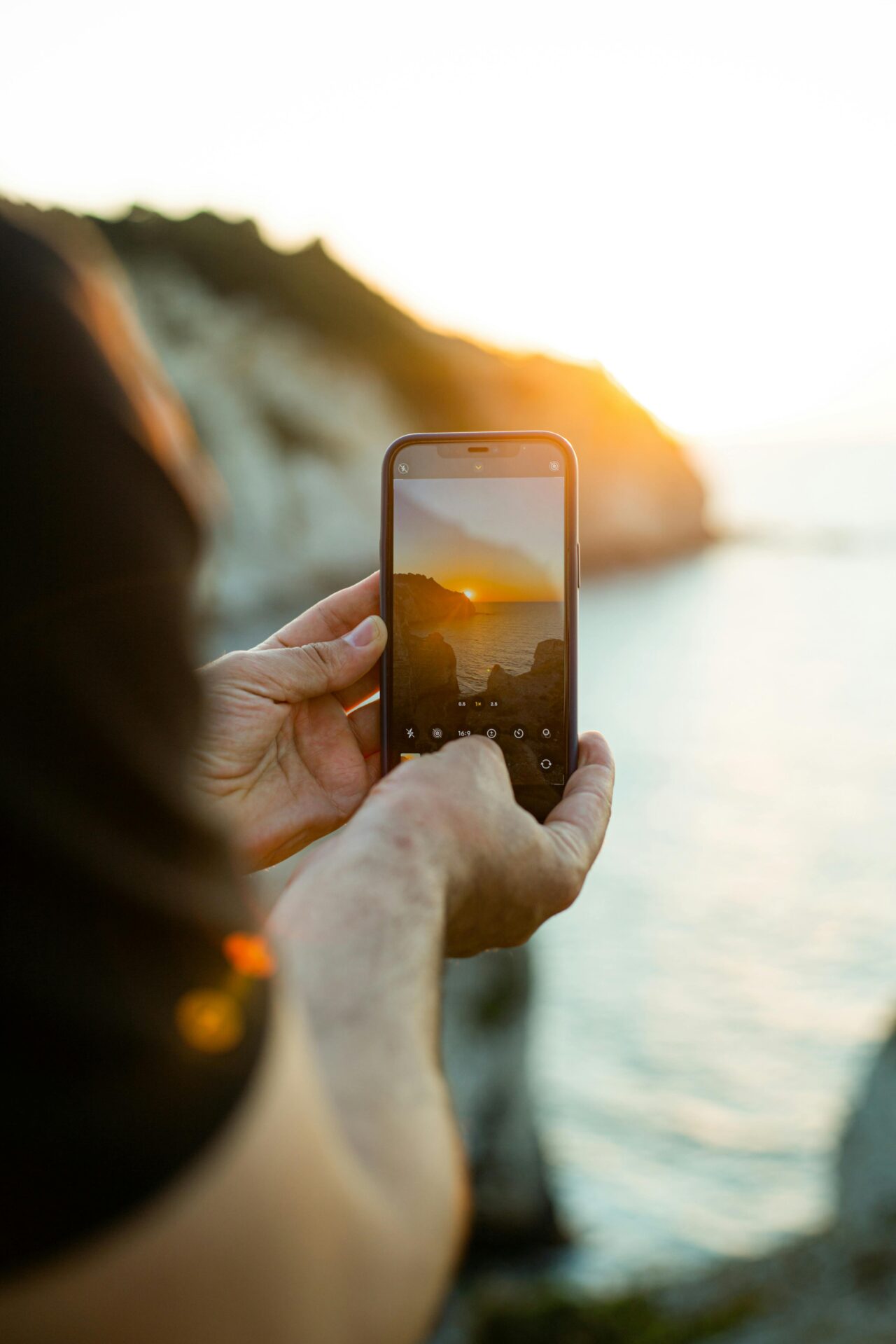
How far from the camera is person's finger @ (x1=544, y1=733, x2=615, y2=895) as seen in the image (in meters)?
1.93

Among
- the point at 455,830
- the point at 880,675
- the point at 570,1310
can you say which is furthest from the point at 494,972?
the point at 880,675

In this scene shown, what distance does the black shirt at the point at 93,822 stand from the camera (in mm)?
→ 713

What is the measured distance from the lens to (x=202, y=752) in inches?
93.6

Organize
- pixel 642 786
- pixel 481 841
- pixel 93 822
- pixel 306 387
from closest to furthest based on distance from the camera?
pixel 93 822 < pixel 481 841 < pixel 642 786 < pixel 306 387

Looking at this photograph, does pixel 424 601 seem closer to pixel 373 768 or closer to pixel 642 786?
pixel 373 768

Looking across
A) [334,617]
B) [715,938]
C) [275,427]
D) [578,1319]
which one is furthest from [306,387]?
[334,617]

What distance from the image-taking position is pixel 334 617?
263cm

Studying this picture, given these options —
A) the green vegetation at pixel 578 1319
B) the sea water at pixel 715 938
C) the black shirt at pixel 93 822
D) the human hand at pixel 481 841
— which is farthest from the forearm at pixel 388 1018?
the sea water at pixel 715 938

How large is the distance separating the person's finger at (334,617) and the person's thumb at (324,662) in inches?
4.3

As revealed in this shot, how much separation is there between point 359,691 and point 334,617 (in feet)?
0.64

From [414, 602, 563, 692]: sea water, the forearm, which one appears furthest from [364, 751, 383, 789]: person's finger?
the forearm

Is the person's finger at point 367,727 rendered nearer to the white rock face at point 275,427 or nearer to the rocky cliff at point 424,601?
the rocky cliff at point 424,601

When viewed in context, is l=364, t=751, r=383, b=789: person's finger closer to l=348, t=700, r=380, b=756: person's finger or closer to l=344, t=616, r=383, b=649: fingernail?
l=348, t=700, r=380, b=756: person's finger

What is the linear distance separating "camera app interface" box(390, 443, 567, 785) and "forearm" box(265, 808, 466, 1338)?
3.65 feet
